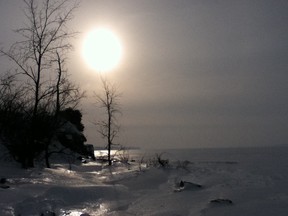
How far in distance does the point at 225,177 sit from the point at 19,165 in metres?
Answer: 9.29

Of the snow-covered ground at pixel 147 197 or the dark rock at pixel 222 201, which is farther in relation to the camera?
the dark rock at pixel 222 201

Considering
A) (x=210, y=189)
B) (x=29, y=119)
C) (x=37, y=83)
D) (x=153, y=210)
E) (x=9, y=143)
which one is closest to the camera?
(x=153, y=210)

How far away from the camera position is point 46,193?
1116 centimetres

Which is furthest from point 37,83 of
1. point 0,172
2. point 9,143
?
point 0,172

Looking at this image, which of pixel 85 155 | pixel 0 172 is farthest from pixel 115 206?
pixel 85 155

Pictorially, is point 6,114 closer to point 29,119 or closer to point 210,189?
point 29,119

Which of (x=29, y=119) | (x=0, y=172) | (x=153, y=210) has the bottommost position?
(x=153, y=210)

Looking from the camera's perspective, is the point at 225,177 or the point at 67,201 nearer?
the point at 67,201

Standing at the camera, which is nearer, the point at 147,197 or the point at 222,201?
the point at 222,201

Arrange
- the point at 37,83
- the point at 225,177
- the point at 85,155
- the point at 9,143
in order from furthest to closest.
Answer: the point at 85,155, the point at 9,143, the point at 37,83, the point at 225,177

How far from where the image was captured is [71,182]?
46.7 ft

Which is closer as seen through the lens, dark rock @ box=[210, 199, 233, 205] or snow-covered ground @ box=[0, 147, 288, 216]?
snow-covered ground @ box=[0, 147, 288, 216]

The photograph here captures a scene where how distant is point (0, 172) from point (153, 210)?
6.76 meters

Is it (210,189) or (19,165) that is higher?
(19,165)
